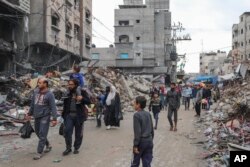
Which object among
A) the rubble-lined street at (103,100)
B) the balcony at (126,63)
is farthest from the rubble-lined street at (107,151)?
the balcony at (126,63)

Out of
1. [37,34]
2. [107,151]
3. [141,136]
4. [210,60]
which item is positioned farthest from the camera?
[210,60]

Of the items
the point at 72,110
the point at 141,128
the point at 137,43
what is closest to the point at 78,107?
the point at 72,110

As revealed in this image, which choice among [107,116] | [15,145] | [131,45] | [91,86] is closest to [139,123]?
[15,145]

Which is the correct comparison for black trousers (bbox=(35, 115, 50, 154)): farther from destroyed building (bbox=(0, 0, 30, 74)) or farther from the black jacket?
destroyed building (bbox=(0, 0, 30, 74))

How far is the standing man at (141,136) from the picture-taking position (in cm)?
721

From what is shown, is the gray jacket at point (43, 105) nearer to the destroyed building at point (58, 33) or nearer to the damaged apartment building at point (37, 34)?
the damaged apartment building at point (37, 34)

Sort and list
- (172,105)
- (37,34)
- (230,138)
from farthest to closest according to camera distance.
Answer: (37,34) → (172,105) → (230,138)

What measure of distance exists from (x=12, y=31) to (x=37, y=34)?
184 cm

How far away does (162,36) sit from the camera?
68875 mm

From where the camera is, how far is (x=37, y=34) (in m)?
32.0

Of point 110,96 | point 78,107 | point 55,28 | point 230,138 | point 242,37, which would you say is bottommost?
point 230,138

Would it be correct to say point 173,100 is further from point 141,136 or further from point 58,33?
point 58,33

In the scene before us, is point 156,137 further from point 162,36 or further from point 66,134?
point 162,36

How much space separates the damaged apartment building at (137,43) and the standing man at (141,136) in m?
57.8
